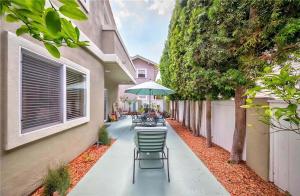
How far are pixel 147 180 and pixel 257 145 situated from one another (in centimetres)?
272

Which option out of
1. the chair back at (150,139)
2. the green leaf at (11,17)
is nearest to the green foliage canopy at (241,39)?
the chair back at (150,139)

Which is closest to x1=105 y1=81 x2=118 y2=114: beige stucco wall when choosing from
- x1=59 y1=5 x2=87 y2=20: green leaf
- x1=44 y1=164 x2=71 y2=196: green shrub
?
x1=44 y1=164 x2=71 y2=196: green shrub

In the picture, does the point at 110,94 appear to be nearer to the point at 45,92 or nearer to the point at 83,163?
the point at 83,163

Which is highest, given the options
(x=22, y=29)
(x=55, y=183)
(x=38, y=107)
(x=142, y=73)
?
(x=142, y=73)

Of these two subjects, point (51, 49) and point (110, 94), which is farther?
point (110, 94)

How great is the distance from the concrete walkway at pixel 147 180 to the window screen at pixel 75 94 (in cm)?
169

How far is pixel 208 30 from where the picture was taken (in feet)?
17.8

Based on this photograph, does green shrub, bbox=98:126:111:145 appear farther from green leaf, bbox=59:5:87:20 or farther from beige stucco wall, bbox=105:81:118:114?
beige stucco wall, bbox=105:81:118:114

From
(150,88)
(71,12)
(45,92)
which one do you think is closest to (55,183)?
(45,92)

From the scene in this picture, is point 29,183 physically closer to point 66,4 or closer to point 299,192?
point 66,4

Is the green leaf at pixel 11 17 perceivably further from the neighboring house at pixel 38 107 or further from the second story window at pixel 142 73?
the second story window at pixel 142 73

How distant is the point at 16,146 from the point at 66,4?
3.06 meters

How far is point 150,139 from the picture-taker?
443 cm

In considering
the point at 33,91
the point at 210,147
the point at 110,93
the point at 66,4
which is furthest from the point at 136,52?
the point at 66,4
